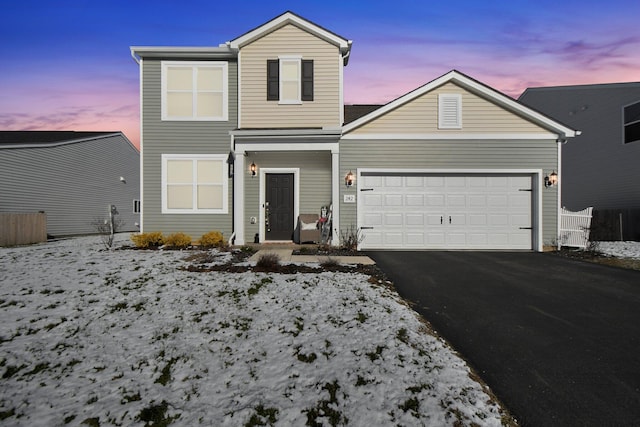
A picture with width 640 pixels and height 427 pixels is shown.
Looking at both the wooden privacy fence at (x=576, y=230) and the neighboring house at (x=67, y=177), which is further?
the neighboring house at (x=67, y=177)

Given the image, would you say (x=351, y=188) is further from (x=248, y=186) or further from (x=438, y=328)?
(x=438, y=328)

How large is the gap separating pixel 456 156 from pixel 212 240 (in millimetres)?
7998

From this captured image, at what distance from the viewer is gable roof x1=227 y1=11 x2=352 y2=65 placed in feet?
34.1

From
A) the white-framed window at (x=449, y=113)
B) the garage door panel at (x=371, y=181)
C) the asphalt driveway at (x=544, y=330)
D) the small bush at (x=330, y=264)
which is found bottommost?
the asphalt driveway at (x=544, y=330)

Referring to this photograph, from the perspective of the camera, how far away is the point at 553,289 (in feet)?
18.9


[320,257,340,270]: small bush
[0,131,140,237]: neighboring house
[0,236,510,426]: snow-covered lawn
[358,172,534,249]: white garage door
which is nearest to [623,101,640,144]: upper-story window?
[358,172,534,249]: white garage door

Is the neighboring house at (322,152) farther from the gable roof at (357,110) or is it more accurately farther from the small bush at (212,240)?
the gable roof at (357,110)

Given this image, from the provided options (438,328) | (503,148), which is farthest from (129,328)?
(503,148)

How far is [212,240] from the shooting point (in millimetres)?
9914

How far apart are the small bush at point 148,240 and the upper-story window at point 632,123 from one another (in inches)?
814

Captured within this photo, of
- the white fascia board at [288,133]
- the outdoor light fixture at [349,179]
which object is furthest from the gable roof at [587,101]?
the white fascia board at [288,133]

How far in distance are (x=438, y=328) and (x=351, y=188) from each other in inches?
257

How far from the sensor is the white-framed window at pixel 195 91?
10.8 metres

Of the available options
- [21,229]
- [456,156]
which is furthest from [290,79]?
[21,229]
